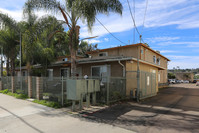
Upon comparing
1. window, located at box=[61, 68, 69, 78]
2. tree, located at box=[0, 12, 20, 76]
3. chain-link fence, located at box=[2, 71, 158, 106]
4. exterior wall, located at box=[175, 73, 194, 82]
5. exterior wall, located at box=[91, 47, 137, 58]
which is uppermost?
tree, located at box=[0, 12, 20, 76]

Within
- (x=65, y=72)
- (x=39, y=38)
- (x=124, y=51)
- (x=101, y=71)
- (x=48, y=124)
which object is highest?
(x=39, y=38)

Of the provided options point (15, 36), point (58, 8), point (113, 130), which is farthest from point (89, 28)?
point (15, 36)

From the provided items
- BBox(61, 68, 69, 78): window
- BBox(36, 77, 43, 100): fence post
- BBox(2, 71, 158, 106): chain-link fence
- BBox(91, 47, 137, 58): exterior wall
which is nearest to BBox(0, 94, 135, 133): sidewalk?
BBox(2, 71, 158, 106): chain-link fence

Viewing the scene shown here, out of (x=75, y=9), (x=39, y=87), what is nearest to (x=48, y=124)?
(x=39, y=87)

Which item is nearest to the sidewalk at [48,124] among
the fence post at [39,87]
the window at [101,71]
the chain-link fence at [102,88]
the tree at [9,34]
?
the chain-link fence at [102,88]

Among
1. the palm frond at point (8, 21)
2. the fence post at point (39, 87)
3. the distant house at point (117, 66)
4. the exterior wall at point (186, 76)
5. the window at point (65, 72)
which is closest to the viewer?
the fence post at point (39, 87)

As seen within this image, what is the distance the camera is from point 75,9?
343 inches

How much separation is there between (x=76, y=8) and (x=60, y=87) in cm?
501

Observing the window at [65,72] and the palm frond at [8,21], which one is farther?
the window at [65,72]

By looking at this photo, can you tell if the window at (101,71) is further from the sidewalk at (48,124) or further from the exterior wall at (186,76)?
the exterior wall at (186,76)

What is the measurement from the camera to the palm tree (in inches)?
344

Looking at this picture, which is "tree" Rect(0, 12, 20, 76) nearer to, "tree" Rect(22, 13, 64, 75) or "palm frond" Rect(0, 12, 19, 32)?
"palm frond" Rect(0, 12, 19, 32)

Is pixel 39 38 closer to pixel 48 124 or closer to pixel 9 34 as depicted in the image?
pixel 9 34

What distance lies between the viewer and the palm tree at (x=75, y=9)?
875cm
